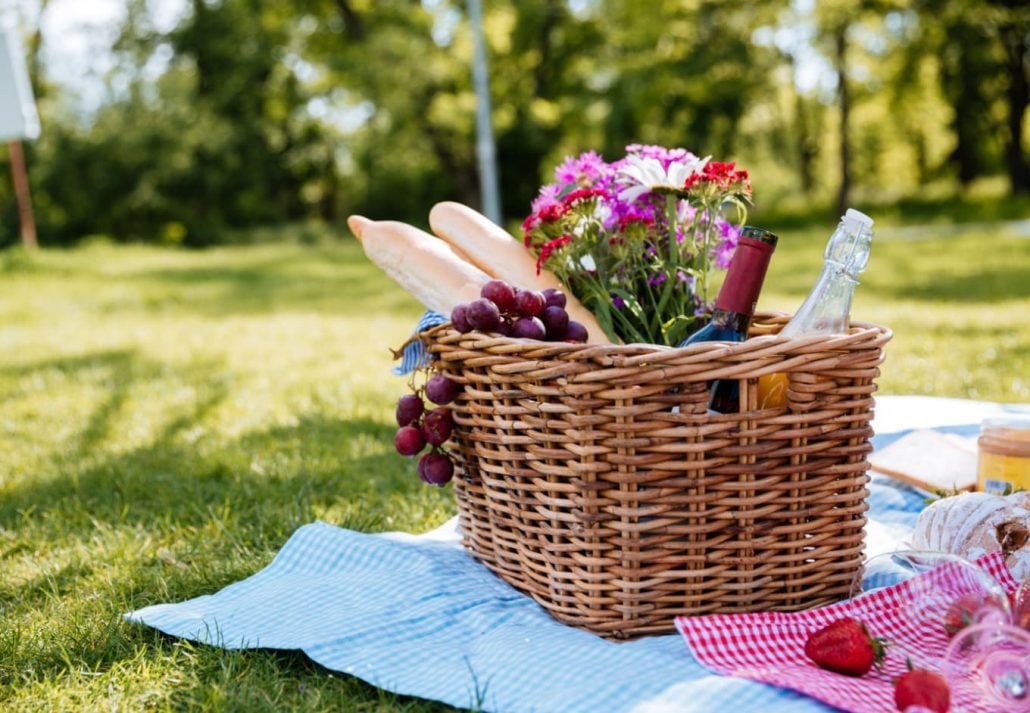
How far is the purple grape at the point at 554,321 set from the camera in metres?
2.01

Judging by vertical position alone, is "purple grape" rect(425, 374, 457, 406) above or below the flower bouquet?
below

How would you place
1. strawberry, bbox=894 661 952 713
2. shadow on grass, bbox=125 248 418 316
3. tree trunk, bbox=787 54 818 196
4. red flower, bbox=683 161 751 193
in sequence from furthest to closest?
1. tree trunk, bbox=787 54 818 196
2. shadow on grass, bbox=125 248 418 316
3. red flower, bbox=683 161 751 193
4. strawberry, bbox=894 661 952 713

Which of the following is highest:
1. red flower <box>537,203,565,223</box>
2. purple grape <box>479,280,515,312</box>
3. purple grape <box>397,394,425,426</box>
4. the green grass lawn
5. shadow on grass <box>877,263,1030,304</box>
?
red flower <box>537,203,565,223</box>

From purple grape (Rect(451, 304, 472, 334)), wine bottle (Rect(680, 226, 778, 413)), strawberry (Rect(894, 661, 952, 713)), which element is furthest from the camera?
purple grape (Rect(451, 304, 472, 334))

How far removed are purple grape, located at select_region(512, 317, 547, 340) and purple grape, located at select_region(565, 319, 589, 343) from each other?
8 centimetres

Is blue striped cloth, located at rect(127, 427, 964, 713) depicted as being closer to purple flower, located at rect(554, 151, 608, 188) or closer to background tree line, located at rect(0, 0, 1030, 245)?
purple flower, located at rect(554, 151, 608, 188)

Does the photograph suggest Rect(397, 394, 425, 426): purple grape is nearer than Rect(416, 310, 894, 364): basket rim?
No

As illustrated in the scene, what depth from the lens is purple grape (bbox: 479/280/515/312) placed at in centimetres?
200

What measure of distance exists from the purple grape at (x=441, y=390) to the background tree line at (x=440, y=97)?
56.9ft

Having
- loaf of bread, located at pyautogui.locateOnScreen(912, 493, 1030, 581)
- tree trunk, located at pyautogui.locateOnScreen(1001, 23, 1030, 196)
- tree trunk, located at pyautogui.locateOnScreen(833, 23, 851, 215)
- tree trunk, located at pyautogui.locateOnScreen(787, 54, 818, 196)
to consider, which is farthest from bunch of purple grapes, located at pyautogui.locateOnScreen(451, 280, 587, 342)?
tree trunk, located at pyautogui.locateOnScreen(787, 54, 818, 196)

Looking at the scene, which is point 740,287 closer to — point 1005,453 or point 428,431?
point 428,431

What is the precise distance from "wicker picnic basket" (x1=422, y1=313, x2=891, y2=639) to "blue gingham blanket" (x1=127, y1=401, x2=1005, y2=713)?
4.8 inches

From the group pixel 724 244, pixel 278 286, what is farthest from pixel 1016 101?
pixel 724 244

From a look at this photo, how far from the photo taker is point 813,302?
6.49ft
